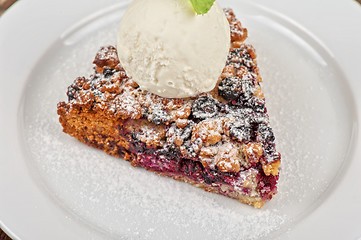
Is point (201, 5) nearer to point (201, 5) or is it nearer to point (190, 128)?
point (201, 5)

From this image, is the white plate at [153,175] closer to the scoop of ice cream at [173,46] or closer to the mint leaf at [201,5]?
the scoop of ice cream at [173,46]

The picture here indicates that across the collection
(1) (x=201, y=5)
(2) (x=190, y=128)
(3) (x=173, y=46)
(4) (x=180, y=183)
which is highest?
(1) (x=201, y=5)

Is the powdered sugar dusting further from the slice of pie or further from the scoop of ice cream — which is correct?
the scoop of ice cream

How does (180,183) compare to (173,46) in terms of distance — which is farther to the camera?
(180,183)

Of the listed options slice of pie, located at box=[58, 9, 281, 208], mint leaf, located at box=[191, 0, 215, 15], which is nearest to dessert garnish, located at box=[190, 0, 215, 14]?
mint leaf, located at box=[191, 0, 215, 15]

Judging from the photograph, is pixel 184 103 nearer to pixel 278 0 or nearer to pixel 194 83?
pixel 194 83

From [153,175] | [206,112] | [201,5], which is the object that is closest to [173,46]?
[201,5]
